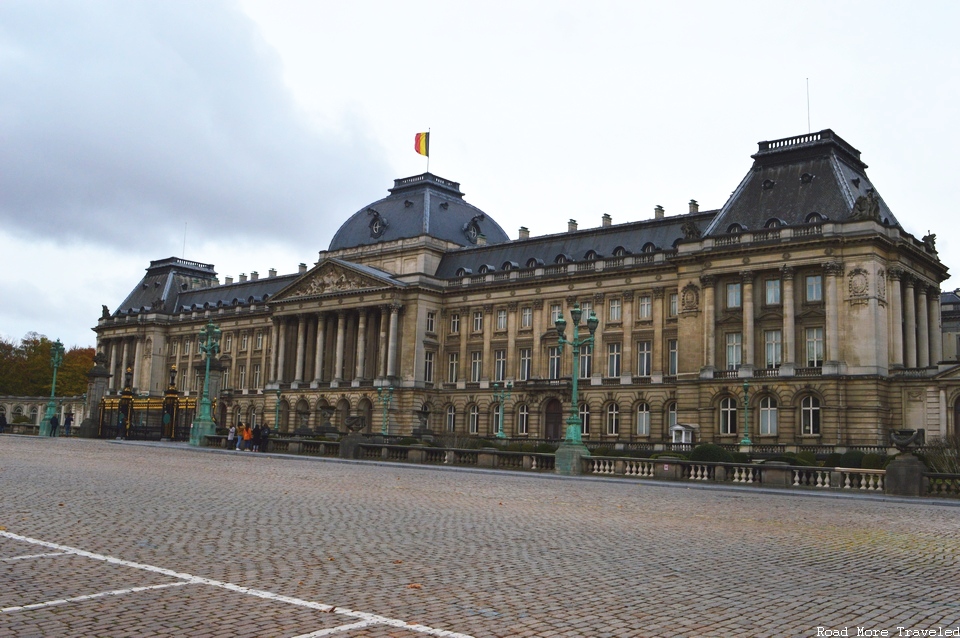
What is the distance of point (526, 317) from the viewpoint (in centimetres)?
8038

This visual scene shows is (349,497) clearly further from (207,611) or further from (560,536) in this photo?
(207,611)

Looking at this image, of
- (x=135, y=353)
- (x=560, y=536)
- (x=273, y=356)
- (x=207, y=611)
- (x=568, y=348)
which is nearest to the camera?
(x=207, y=611)

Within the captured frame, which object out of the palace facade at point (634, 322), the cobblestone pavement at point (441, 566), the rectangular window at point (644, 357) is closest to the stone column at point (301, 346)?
the palace facade at point (634, 322)

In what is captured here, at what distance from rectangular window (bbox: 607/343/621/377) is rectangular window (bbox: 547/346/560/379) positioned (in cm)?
455

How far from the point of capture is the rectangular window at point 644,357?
72.6 metres

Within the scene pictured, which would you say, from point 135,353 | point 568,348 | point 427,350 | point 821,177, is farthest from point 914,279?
point 135,353

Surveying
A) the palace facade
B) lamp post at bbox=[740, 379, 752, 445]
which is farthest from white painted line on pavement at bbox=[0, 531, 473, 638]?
the palace facade

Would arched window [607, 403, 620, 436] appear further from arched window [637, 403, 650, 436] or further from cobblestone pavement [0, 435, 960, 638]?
cobblestone pavement [0, 435, 960, 638]

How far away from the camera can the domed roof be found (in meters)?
89.6

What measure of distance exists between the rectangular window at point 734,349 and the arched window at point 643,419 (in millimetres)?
8713

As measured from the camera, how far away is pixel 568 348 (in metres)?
78.1

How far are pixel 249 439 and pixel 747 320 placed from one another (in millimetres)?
33488

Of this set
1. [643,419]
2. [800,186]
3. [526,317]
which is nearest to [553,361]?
[526,317]

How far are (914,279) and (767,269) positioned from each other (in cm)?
1038
